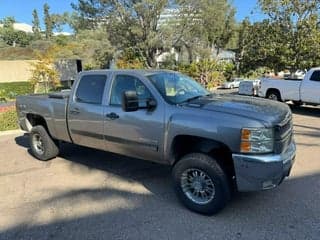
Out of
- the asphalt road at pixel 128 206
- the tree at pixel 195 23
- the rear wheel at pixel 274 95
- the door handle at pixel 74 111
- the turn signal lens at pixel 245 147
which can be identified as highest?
the tree at pixel 195 23

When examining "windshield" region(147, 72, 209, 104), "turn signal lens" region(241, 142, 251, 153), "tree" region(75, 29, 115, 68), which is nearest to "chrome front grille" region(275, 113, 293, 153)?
"turn signal lens" region(241, 142, 251, 153)

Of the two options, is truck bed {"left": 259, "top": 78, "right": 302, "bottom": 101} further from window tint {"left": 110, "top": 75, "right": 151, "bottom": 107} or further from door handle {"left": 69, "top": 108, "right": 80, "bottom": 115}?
door handle {"left": 69, "top": 108, "right": 80, "bottom": 115}

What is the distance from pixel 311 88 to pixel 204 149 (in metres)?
9.60

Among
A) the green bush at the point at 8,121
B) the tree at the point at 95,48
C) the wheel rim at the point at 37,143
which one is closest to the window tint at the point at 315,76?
the wheel rim at the point at 37,143

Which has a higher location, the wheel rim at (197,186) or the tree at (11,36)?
the tree at (11,36)

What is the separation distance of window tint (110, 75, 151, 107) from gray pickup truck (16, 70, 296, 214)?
0.05 ft

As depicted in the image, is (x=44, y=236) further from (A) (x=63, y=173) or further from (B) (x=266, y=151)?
(B) (x=266, y=151)

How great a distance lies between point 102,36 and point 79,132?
1821cm

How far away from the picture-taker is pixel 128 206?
4.63m

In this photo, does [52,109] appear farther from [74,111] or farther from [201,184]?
[201,184]

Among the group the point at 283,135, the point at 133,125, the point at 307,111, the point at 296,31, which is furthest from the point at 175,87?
the point at 296,31

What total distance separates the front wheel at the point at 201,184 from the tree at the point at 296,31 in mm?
18211

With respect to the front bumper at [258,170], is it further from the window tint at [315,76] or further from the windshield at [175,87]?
the window tint at [315,76]

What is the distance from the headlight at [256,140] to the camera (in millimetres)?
3896
